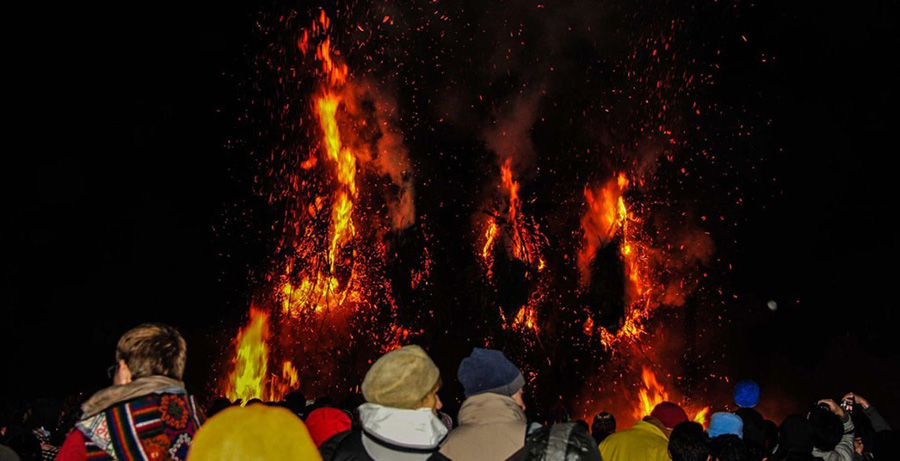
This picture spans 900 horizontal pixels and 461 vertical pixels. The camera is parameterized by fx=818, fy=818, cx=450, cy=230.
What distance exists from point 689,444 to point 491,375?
1.24m

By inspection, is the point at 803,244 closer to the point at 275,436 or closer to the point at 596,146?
the point at 596,146

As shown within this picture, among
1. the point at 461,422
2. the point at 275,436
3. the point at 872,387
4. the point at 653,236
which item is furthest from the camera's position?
the point at 653,236

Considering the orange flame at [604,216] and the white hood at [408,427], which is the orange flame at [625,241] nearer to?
the orange flame at [604,216]

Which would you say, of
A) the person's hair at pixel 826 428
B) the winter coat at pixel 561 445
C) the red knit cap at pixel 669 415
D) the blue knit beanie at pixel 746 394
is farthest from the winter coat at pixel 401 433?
the blue knit beanie at pixel 746 394

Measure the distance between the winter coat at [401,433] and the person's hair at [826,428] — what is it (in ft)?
9.05

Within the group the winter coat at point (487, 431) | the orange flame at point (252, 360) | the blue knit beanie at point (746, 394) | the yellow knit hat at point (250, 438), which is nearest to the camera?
the yellow knit hat at point (250, 438)

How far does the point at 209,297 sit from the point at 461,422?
75.3ft

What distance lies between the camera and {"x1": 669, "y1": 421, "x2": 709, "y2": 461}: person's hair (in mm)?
3732

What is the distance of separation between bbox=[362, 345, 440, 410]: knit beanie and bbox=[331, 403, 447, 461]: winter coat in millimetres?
32

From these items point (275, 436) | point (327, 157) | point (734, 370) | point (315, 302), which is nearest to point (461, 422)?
point (275, 436)

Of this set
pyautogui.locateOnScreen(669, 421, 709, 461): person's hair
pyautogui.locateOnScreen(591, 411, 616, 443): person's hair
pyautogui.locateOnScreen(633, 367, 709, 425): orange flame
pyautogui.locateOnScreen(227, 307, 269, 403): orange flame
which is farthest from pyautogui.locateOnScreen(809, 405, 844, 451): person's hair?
pyautogui.locateOnScreen(633, 367, 709, 425): orange flame

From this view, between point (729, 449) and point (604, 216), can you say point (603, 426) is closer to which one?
point (729, 449)

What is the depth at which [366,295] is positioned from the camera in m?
28.6

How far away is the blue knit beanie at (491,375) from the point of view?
307cm
